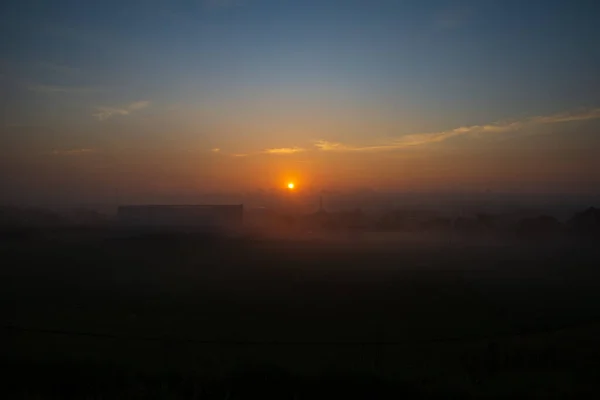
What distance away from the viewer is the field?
737 centimetres

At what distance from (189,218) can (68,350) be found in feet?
94.7

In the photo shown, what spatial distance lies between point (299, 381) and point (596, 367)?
15.0 ft

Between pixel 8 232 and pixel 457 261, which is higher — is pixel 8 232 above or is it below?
above

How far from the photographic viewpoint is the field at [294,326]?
24.2 feet

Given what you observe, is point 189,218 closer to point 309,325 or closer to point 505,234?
point 505,234

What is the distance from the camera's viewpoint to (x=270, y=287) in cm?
1415

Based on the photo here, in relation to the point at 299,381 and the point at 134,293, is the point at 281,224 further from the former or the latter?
the point at 299,381

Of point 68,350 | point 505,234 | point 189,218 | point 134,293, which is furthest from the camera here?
point 189,218

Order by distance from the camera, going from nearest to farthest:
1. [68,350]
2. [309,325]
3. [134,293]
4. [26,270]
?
[68,350]
[309,325]
[134,293]
[26,270]

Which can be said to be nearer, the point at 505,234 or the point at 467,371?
the point at 467,371

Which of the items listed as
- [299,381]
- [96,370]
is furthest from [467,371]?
[96,370]

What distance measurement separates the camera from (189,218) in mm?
37125

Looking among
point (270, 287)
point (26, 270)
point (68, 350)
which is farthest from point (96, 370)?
point (26, 270)

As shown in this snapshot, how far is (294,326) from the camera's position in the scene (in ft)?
33.8
